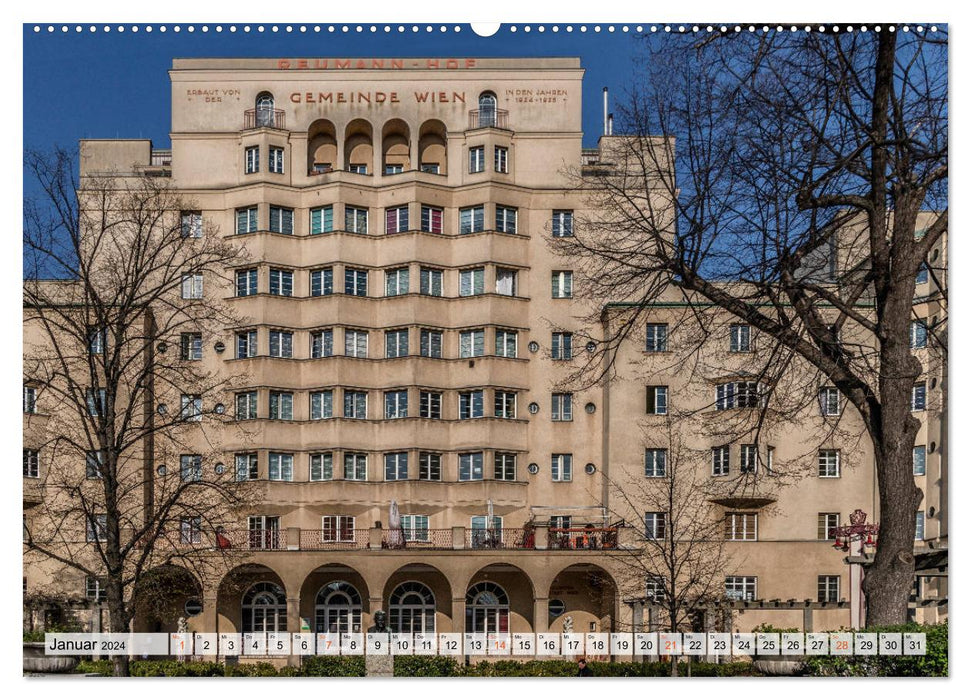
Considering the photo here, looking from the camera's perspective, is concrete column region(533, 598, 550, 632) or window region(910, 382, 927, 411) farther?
concrete column region(533, 598, 550, 632)

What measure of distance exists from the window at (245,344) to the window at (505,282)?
18.9 feet

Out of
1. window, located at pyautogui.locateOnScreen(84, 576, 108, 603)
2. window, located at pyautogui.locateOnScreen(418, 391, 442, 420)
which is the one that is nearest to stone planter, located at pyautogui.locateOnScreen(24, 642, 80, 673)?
window, located at pyautogui.locateOnScreen(84, 576, 108, 603)

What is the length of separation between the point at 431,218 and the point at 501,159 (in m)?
3.04

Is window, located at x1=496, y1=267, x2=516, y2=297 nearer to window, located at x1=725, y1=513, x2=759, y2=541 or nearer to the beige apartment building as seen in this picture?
the beige apartment building

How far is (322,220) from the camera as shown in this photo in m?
35.2

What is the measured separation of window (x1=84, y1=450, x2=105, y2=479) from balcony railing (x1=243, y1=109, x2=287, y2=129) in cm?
772

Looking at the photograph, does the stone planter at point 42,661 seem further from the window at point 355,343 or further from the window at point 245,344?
the window at point 355,343

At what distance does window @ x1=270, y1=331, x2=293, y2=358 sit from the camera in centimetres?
3428

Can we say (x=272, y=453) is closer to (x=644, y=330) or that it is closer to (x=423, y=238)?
(x=423, y=238)

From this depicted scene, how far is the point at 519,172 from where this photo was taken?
107ft

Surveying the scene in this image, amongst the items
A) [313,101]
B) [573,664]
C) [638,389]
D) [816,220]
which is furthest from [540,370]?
[816,220]

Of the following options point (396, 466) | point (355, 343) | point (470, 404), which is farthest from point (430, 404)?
Result: point (355, 343)

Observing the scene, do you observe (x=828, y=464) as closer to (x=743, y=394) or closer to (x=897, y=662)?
(x=743, y=394)

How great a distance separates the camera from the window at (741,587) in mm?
37250
